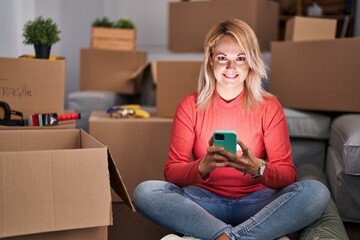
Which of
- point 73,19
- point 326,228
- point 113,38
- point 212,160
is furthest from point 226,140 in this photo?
point 73,19

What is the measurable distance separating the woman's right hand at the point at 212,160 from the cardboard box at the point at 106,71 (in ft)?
4.58

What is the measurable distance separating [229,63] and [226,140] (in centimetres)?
30

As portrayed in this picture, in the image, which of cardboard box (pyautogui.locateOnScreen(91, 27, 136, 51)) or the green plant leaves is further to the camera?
cardboard box (pyautogui.locateOnScreen(91, 27, 136, 51))

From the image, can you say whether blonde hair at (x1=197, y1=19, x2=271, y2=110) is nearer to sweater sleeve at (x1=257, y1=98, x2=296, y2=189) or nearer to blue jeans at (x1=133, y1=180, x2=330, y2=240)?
sweater sleeve at (x1=257, y1=98, x2=296, y2=189)

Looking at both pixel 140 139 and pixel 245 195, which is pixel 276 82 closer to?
pixel 140 139

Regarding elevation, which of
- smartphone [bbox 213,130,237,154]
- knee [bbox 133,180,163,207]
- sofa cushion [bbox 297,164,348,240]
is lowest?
sofa cushion [bbox 297,164,348,240]

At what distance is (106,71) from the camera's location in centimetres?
269

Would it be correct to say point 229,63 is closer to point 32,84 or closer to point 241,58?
point 241,58

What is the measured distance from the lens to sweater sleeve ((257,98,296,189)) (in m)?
1.39

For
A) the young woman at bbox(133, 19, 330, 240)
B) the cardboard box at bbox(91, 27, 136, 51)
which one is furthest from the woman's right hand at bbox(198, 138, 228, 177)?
the cardboard box at bbox(91, 27, 136, 51)

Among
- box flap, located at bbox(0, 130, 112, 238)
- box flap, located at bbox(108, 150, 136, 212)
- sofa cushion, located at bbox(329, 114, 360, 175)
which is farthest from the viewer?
sofa cushion, located at bbox(329, 114, 360, 175)

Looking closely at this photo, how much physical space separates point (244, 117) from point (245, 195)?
23cm

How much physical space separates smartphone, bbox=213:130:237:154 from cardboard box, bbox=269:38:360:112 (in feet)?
2.87

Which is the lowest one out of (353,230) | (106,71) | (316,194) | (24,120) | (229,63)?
(353,230)
